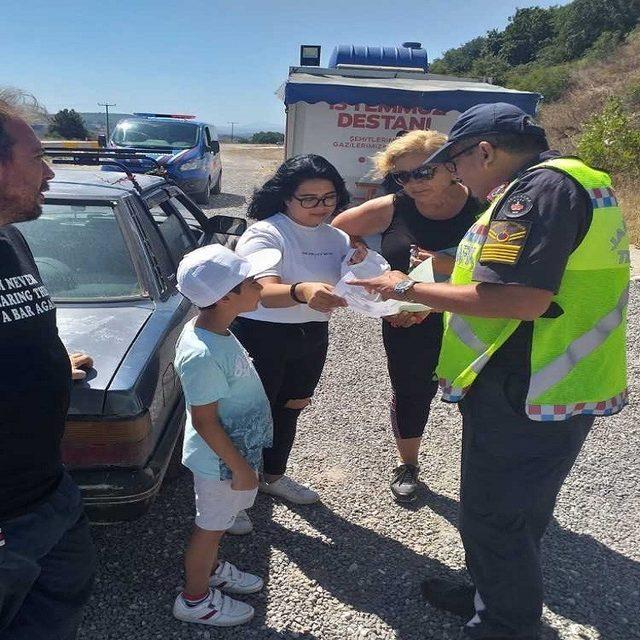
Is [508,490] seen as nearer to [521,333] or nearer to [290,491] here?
[521,333]

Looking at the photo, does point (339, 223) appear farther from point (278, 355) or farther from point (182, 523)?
point (182, 523)

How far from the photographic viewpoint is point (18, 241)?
4.67ft

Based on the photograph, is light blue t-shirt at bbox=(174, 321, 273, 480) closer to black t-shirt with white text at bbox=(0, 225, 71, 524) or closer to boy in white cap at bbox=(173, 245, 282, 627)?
boy in white cap at bbox=(173, 245, 282, 627)

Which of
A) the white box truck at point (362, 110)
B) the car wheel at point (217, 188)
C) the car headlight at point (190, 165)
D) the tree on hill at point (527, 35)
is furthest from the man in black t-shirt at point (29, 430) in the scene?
the tree on hill at point (527, 35)

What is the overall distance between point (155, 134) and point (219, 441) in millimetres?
11181

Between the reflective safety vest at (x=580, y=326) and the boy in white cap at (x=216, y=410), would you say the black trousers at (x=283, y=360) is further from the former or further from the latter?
the reflective safety vest at (x=580, y=326)

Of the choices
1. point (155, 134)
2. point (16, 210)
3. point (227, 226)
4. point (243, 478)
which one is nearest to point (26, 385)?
point (16, 210)

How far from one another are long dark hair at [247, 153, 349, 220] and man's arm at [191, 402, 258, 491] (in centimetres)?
101

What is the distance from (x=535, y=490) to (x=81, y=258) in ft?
7.35

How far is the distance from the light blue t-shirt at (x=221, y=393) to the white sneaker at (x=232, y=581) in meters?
0.59

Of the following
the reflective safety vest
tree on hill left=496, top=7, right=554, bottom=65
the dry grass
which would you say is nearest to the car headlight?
the reflective safety vest

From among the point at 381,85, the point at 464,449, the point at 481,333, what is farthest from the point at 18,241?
the point at 381,85

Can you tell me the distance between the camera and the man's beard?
127 centimetres

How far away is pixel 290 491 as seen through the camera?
2.77 meters
